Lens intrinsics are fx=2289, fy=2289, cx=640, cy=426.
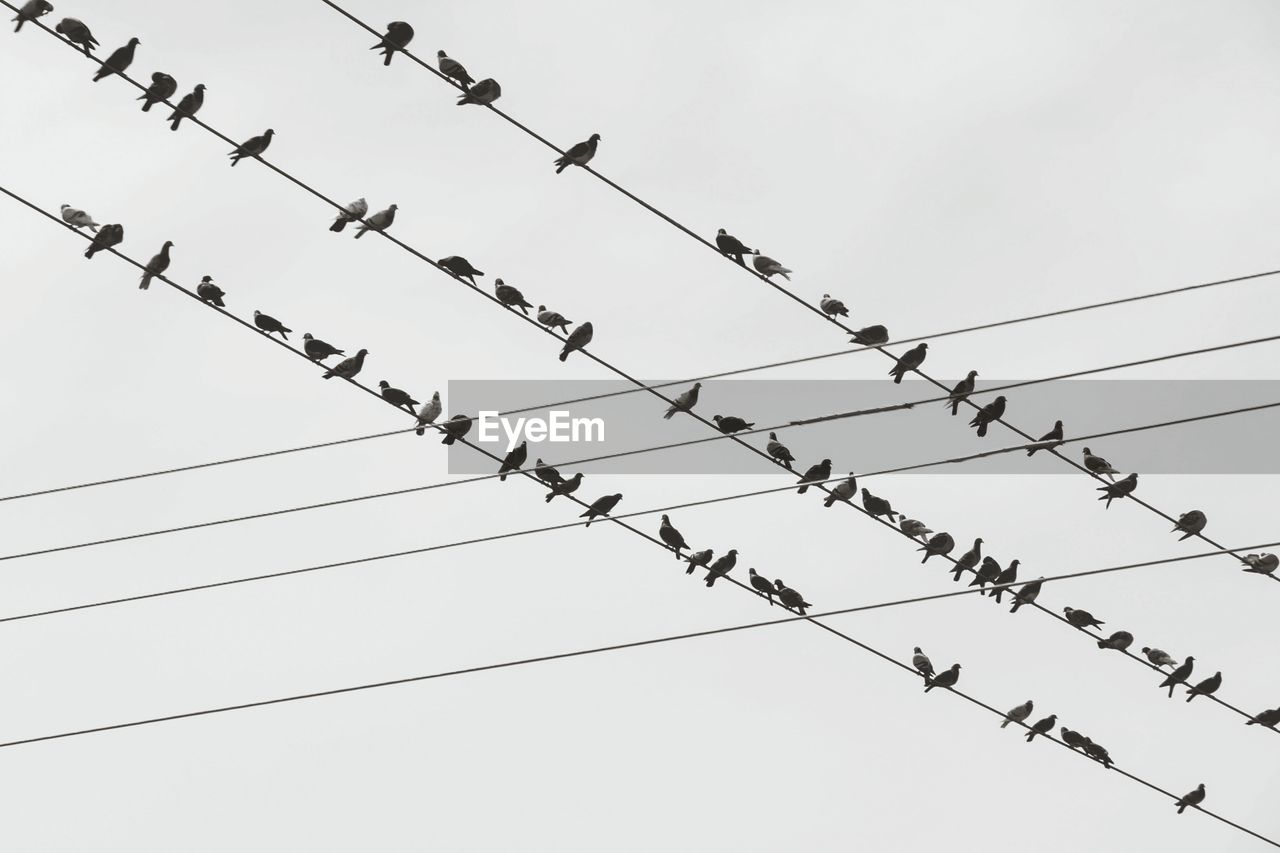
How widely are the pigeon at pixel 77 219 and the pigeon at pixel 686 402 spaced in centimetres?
499

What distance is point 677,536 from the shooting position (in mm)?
20938

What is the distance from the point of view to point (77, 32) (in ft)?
57.0

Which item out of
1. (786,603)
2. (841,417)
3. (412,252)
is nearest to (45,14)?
(412,252)

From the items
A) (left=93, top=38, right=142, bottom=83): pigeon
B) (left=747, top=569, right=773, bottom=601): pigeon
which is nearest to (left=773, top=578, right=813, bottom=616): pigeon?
(left=747, top=569, right=773, bottom=601): pigeon

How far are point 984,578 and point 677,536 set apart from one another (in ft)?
10.8

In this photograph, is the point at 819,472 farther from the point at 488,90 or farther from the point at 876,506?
the point at 488,90

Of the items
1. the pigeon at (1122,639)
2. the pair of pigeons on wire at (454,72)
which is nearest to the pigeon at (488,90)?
the pair of pigeons on wire at (454,72)

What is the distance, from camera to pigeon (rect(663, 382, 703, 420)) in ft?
61.3

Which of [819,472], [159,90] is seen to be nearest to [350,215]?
[159,90]

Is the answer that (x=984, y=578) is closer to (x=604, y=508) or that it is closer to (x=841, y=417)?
(x=604, y=508)

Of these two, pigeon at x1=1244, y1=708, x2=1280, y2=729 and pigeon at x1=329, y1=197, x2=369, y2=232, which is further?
pigeon at x1=1244, y1=708, x2=1280, y2=729

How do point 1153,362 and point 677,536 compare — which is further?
point 677,536

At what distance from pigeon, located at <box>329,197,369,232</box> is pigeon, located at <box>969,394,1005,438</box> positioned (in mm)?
5397

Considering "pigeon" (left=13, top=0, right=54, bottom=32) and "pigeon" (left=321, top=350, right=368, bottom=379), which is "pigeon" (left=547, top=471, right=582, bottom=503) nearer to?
"pigeon" (left=321, top=350, right=368, bottom=379)
